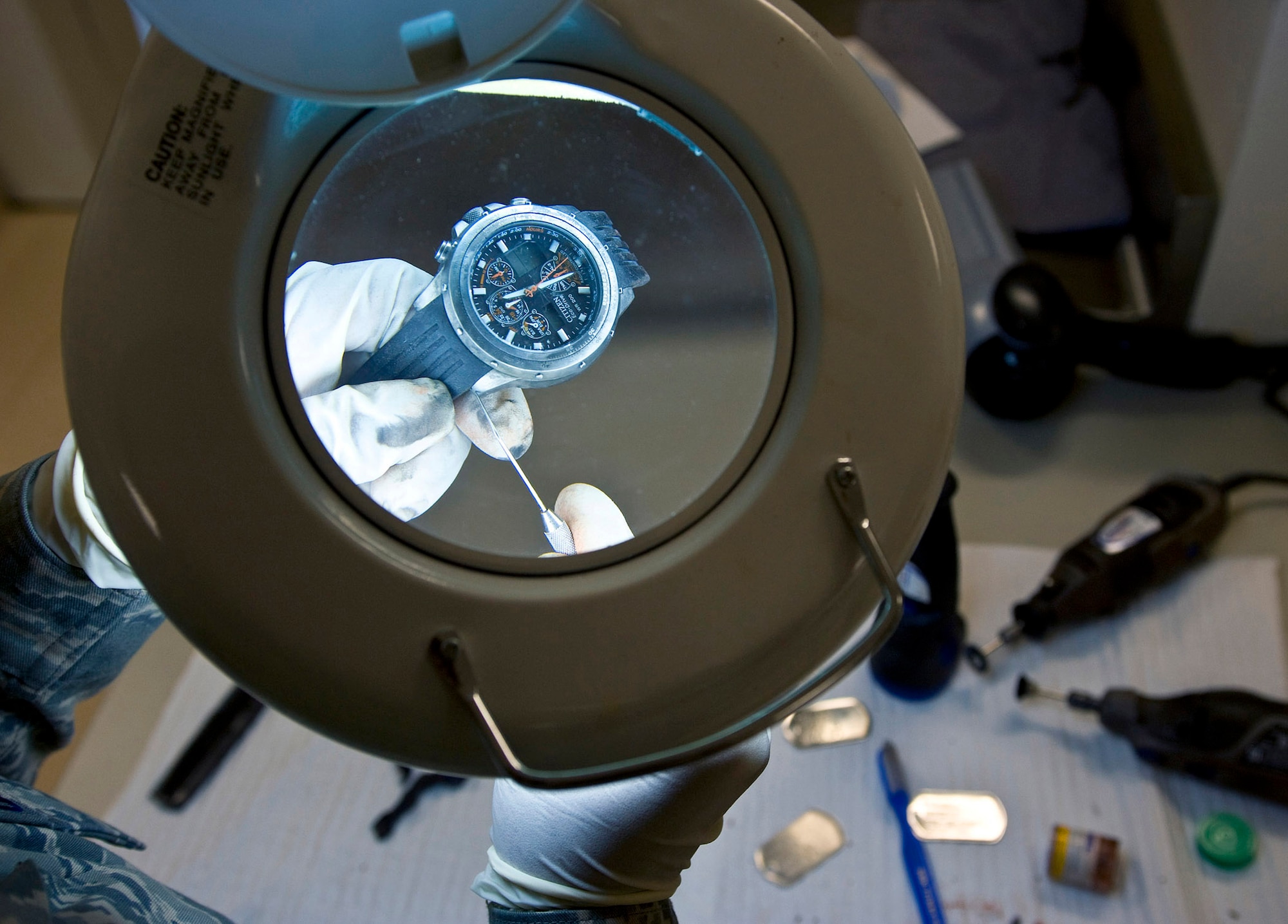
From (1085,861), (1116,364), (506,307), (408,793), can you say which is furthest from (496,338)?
(1116,364)

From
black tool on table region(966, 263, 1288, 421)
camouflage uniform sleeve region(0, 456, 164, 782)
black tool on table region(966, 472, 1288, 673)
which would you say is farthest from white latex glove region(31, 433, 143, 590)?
black tool on table region(966, 263, 1288, 421)

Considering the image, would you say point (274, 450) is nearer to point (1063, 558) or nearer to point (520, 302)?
point (520, 302)

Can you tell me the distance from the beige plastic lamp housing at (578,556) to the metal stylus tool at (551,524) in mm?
33

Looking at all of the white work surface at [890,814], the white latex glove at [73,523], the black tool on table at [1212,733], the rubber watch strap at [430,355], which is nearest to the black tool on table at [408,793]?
the white work surface at [890,814]

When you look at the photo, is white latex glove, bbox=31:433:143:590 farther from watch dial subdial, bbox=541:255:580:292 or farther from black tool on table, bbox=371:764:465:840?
black tool on table, bbox=371:764:465:840

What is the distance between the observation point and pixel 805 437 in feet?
1.31

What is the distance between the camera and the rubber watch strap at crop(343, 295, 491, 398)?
18.8 inches

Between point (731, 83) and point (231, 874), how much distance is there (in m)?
0.81

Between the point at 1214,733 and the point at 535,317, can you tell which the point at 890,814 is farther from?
the point at 535,317

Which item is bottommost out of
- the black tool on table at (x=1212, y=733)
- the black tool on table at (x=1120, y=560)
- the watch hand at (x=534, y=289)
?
the black tool on table at (x=1212, y=733)

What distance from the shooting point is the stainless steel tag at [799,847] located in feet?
2.67

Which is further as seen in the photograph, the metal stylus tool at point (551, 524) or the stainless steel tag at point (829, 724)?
the stainless steel tag at point (829, 724)

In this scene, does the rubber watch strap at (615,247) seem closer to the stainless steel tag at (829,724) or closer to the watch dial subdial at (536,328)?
the watch dial subdial at (536,328)

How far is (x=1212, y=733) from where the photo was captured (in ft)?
2.63
